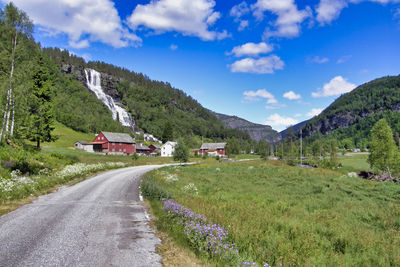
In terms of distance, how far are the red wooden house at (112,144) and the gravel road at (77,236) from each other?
8094cm

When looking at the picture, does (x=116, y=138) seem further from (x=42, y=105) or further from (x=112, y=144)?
(x=42, y=105)

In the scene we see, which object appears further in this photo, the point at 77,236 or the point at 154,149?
the point at 154,149

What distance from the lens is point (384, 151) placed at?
154ft

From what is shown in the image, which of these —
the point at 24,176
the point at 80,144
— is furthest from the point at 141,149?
the point at 24,176

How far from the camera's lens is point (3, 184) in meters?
13.6

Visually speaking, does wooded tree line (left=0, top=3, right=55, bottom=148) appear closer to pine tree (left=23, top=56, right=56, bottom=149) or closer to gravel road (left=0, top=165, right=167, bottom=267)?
pine tree (left=23, top=56, right=56, bottom=149)

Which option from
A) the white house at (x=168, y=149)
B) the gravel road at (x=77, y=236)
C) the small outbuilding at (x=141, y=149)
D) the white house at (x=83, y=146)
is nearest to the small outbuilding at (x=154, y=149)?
the small outbuilding at (x=141, y=149)

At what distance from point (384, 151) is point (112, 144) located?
270ft

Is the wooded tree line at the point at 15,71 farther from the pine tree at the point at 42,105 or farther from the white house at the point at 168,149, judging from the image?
the white house at the point at 168,149

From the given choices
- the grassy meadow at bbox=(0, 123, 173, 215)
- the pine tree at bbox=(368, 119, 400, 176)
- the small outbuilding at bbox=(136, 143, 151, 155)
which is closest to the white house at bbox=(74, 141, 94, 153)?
the small outbuilding at bbox=(136, 143, 151, 155)

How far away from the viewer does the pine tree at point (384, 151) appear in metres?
46.3

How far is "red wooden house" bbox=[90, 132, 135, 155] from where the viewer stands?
88938 millimetres

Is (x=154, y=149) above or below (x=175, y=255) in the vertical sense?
above

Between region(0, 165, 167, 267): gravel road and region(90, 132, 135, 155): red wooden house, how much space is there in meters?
80.9
